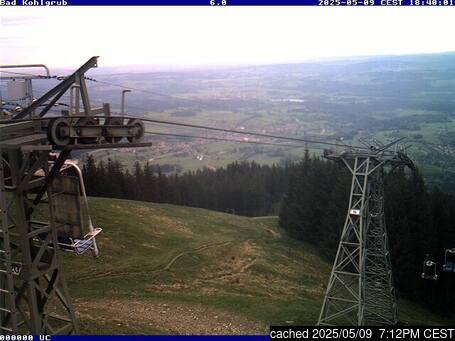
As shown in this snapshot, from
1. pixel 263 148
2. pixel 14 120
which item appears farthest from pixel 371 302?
pixel 263 148

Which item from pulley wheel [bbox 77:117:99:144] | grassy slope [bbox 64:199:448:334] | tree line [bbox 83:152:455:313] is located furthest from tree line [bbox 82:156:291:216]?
pulley wheel [bbox 77:117:99:144]

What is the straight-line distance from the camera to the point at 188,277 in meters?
30.4

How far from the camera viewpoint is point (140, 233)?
38.3 metres

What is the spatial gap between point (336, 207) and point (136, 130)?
4552 cm

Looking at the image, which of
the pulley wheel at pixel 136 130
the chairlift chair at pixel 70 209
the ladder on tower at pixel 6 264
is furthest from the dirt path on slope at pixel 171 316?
the pulley wheel at pixel 136 130

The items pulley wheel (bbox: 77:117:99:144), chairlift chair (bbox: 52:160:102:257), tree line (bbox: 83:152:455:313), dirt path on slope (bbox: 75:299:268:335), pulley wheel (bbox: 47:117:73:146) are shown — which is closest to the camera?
pulley wheel (bbox: 47:117:73:146)

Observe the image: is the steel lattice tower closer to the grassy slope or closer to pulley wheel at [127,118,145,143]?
the grassy slope

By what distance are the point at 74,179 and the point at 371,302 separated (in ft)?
69.8

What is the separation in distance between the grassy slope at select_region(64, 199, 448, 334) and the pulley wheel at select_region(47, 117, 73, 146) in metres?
11.0

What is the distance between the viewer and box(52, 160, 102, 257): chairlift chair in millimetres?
11938

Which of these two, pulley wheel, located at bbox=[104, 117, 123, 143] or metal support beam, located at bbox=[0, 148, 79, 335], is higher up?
pulley wheel, located at bbox=[104, 117, 123, 143]

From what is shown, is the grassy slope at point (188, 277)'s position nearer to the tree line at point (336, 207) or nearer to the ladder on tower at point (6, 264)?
the tree line at point (336, 207)

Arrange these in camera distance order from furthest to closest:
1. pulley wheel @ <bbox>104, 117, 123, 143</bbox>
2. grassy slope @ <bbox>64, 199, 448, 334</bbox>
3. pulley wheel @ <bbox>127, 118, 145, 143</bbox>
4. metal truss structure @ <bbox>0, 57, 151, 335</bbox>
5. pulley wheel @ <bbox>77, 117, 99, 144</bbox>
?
grassy slope @ <bbox>64, 199, 448, 334</bbox>, pulley wheel @ <bbox>127, 118, 145, 143</bbox>, pulley wheel @ <bbox>104, 117, 123, 143</bbox>, pulley wheel @ <bbox>77, 117, 99, 144</bbox>, metal truss structure @ <bbox>0, 57, 151, 335</bbox>

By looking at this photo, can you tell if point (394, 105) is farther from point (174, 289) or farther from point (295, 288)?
point (174, 289)
